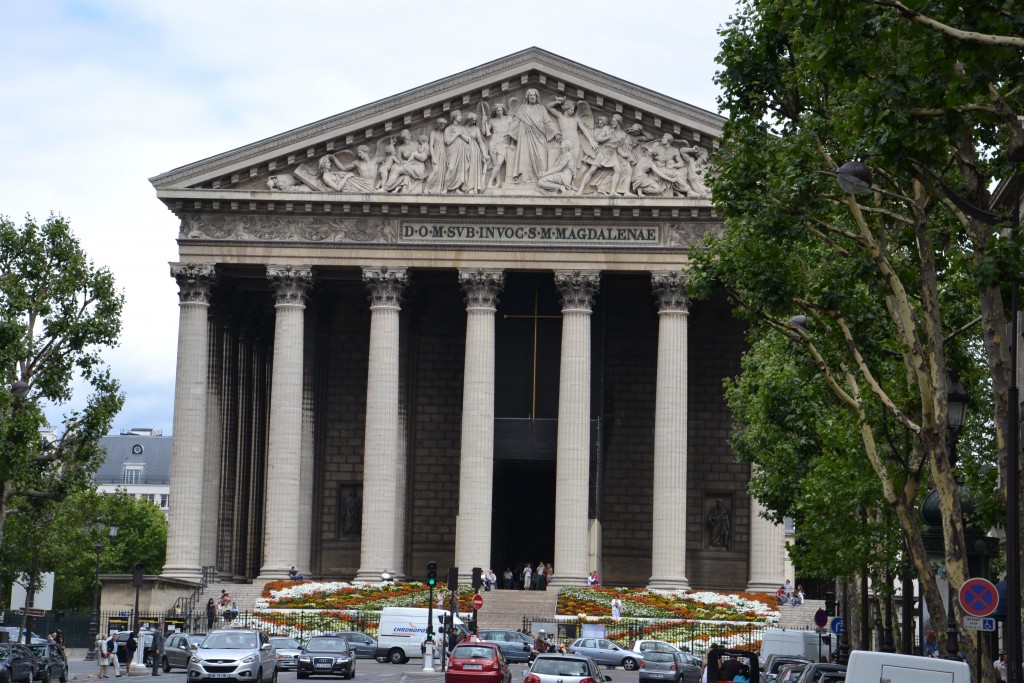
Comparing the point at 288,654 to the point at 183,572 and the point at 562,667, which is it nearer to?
the point at 183,572

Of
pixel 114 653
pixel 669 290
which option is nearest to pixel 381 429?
pixel 669 290

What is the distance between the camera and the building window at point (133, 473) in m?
170

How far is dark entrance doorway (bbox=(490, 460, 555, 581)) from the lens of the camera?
79562 millimetres

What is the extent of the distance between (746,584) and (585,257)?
16.4m

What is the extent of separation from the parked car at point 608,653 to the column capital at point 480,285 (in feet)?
56.6

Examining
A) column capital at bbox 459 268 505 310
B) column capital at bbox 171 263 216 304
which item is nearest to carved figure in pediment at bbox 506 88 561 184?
column capital at bbox 459 268 505 310

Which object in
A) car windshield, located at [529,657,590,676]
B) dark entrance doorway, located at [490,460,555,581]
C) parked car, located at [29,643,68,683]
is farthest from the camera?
dark entrance doorway, located at [490,460,555,581]

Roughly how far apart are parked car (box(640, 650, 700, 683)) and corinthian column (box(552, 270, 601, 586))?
1833 centimetres

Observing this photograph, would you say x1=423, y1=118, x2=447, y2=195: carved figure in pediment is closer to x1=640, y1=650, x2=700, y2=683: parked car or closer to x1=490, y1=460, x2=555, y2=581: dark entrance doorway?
x1=490, y1=460, x2=555, y2=581: dark entrance doorway

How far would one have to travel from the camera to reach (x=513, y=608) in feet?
222

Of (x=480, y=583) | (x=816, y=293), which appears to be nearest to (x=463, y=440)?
(x=480, y=583)

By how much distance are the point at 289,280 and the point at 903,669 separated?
51.3 m

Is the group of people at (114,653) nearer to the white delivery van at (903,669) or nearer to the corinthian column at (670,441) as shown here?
the corinthian column at (670,441)

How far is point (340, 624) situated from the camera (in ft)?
213
